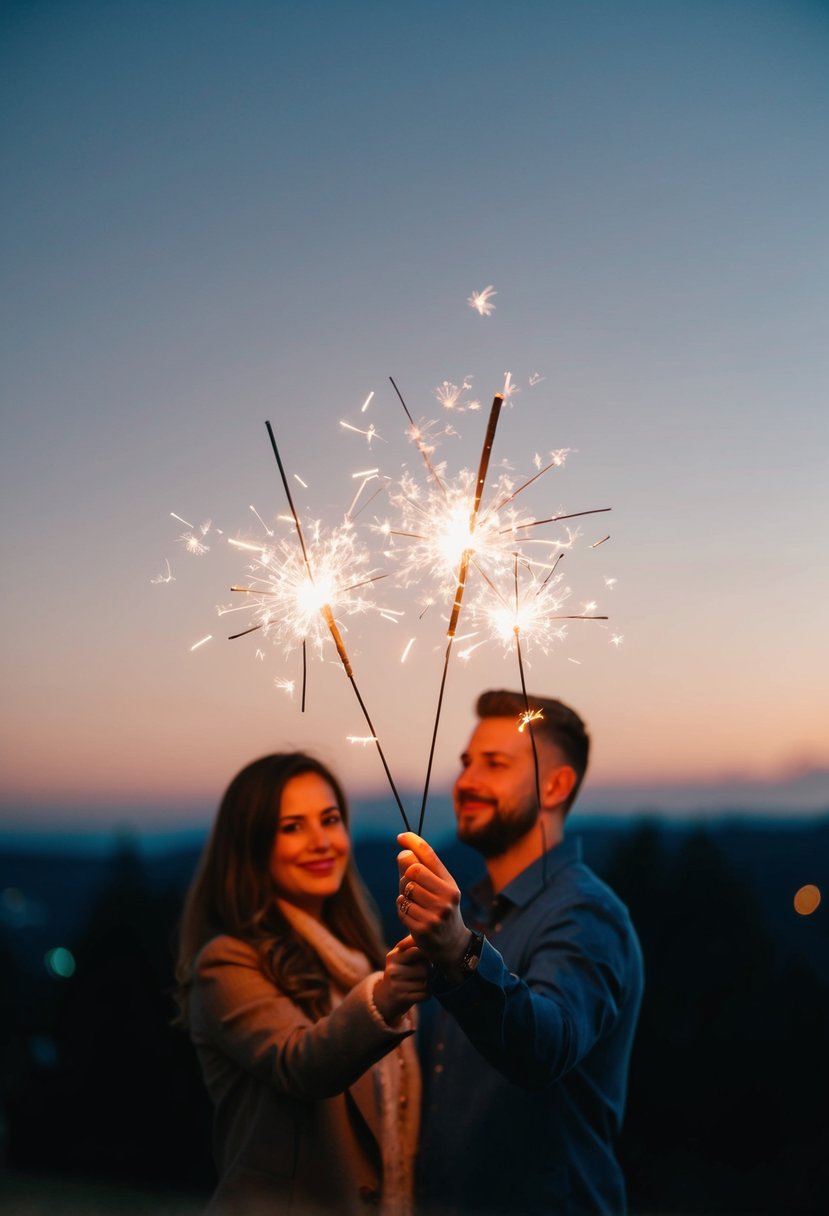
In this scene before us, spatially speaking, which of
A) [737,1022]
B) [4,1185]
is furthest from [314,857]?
[737,1022]

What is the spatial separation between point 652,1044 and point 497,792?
5.36 metres

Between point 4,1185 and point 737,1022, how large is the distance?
580 centimetres

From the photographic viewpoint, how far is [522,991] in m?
1.69

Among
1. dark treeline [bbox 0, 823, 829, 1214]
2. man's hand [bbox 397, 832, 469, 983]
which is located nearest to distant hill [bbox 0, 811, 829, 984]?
dark treeline [bbox 0, 823, 829, 1214]

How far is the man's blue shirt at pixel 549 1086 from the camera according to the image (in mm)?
2100

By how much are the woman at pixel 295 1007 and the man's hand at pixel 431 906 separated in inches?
6.7

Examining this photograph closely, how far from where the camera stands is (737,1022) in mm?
7055

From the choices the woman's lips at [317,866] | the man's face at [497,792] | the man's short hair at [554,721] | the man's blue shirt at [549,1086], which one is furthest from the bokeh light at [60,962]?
the man's short hair at [554,721]

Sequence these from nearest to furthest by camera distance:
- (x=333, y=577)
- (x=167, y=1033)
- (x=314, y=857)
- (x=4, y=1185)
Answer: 1. (x=333, y=577)
2. (x=314, y=857)
3. (x=4, y=1185)
4. (x=167, y=1033)

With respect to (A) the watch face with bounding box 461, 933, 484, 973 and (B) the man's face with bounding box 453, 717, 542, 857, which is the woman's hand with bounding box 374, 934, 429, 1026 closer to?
(A) the watch face with bounding box 461, 933, 484, 973

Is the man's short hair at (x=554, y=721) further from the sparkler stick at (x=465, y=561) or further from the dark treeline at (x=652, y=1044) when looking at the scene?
the dark treeline at (x=652, y=1044)

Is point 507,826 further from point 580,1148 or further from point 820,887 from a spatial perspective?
point 820,887

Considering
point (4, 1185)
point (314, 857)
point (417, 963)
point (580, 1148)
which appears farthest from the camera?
point (4, 1185)

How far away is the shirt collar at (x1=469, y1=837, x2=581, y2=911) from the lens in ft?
7.91
